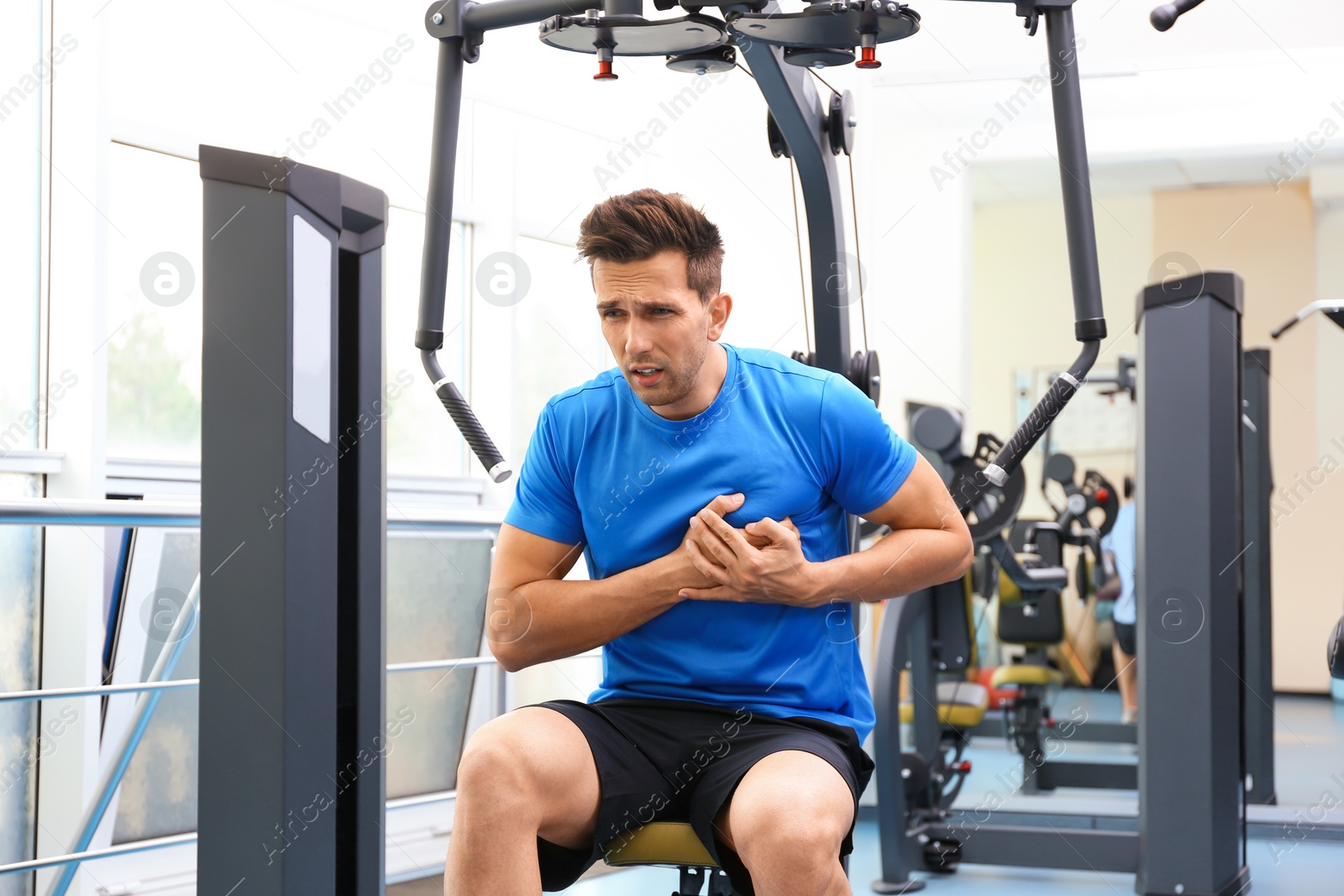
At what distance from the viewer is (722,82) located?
14.6ft

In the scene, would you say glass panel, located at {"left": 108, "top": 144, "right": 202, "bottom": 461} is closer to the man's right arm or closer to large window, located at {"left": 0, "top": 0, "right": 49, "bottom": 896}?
large window, located at {"left": 0, "top": 0, "right": 49, "bottom": 896}

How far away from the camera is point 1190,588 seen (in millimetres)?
→ 2688

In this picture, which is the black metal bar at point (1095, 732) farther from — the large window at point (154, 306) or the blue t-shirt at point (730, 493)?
the blue t-shirt at point (730, 493)

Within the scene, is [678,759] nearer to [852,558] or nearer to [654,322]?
[852,558]

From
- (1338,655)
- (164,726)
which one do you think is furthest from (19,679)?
(1338,655)

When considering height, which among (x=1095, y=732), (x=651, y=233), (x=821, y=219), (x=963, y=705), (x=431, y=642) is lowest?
(x=1095, y=732)

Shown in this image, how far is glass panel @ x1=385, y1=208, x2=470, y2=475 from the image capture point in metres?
3.90

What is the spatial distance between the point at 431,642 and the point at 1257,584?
9.42ft

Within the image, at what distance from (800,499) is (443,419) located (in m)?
2.67

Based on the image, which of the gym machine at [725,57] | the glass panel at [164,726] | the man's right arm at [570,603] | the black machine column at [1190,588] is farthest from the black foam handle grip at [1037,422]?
the glass panel at [164,726]

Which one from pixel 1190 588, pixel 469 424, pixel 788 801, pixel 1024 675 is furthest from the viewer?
pixel 1024 675

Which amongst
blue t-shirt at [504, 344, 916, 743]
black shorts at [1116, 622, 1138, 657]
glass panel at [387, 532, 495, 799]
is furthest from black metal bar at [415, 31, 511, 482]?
black shorts at [1116, 622, 1138, 657]

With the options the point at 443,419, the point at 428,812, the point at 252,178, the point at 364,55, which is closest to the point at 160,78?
the point at 364,55

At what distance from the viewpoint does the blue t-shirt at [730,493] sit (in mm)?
1612
